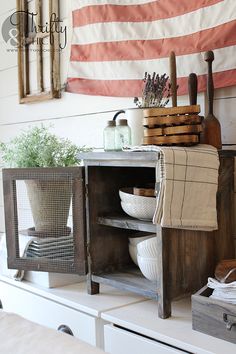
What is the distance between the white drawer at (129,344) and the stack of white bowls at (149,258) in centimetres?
20

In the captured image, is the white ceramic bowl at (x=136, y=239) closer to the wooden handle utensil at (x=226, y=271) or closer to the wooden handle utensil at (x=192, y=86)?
the wooden handle utensil at (x=226, y=271)

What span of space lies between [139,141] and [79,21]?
79 cm

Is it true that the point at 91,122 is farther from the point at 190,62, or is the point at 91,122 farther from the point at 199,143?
the point at 199,143

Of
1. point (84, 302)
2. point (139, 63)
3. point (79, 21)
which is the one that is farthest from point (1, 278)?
point (79, 21)

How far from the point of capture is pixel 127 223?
1501 mm

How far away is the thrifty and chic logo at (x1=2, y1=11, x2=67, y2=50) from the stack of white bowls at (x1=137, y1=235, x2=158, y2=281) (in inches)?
48.3

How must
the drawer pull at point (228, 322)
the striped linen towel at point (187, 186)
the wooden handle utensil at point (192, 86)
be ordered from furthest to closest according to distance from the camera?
the wooden handle utensil at point (192, 86) < the striped linen towel at point (187, 186) < the drawer pull at point (228, 322)

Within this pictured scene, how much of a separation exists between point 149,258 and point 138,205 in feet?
0.56

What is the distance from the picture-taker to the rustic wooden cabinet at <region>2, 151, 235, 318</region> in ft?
4.53

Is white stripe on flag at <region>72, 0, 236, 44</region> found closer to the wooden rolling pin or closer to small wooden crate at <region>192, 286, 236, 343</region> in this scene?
the wooden rolling pin

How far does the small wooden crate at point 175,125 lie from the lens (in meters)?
1.40

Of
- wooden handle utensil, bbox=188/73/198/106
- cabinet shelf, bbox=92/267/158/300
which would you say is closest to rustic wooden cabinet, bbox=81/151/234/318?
cabinet shelf, bbox=92/267/158/300

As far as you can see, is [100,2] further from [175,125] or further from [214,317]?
[214,317]

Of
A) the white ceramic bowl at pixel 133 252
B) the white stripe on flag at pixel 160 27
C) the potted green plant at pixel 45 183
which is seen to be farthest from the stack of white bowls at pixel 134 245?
the white stripe on flag at pixel 160 27
